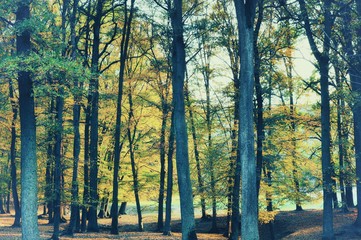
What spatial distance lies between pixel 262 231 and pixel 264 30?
43.1 feet

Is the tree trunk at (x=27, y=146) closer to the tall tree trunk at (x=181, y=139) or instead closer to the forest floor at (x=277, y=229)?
the tall tree trunk at (x=181, y=139)

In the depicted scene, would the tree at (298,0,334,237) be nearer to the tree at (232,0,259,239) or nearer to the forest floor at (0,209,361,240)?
the forest floor at (0,209,361,240)

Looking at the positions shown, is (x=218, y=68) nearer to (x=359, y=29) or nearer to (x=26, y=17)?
(x=359, y=29)

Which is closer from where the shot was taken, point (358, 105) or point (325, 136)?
point (358, 105)

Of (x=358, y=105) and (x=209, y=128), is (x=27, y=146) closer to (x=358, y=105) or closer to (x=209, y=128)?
(x=358, y=105)

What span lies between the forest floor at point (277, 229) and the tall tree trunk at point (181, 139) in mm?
6135

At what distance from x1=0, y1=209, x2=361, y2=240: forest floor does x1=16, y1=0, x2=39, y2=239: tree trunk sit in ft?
18.8

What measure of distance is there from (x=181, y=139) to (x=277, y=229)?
1423cm

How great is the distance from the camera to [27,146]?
38.5ft

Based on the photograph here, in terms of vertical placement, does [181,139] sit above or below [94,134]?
below

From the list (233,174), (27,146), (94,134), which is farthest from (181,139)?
(94,134)

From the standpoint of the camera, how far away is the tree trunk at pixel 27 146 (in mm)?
11562

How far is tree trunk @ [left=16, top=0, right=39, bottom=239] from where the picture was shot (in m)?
11.6

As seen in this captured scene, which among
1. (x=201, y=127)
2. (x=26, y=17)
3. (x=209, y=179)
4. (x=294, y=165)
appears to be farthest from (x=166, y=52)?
(x=26, y=17)
